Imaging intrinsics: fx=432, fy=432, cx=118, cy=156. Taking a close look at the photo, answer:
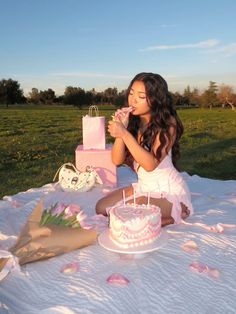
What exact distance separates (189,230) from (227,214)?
71cm

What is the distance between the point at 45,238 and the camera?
2.94 meters

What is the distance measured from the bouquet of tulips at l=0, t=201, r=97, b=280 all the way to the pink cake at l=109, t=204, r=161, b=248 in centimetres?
27

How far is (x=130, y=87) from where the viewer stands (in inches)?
149

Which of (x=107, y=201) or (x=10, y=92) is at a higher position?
(x=10, y=92)

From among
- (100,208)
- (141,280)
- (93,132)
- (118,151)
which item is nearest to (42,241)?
(141,280)

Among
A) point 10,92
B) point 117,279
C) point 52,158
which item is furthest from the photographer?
point 10,92

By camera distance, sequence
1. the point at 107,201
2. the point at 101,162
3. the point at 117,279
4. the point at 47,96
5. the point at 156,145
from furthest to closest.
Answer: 1. the point at 47,96
2. the point at 101,162
3. the point at 107,201
4. the point at 156,145
5. the point at 117,279

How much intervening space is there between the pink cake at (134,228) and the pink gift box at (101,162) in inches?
95.4

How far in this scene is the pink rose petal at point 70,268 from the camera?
2822 mm

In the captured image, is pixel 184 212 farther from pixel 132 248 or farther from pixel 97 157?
pixel 97 157

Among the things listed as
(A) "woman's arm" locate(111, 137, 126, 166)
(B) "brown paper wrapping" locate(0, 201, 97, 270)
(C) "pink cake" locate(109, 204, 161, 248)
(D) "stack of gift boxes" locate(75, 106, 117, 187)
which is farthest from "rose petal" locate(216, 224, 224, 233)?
(D) "stack of gift boxes" locate(75, 106, 117, 187)

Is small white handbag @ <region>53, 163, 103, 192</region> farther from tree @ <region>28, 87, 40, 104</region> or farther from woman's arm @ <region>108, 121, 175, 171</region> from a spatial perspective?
tree @ <region>28, 87, 40, 104</region>

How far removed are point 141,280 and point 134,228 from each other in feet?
1.15

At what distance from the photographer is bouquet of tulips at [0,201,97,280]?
2.89m
